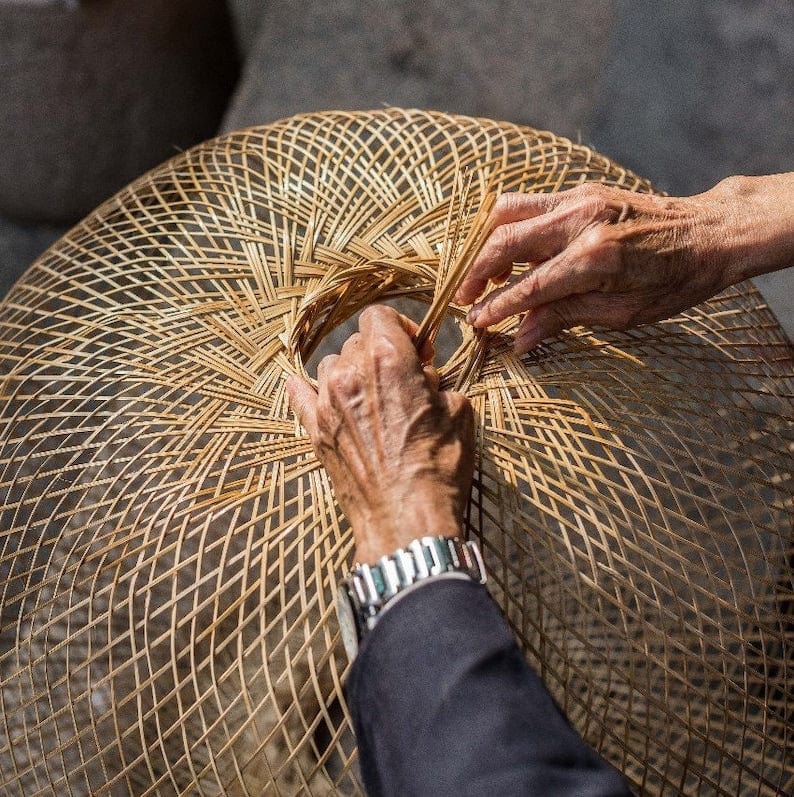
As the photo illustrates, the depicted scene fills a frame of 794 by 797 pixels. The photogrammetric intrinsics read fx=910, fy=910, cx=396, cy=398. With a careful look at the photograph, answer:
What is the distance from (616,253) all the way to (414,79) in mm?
742

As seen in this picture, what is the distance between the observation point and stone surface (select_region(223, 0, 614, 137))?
1.11 m

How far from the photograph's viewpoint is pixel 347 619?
43 cm

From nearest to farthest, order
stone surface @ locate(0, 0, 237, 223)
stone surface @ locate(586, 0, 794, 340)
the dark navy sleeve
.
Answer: the dark navy sleeve < stone surface @ locate(586, 0, 794, 340) < stone surface @ locate(0, 0, 237, 223)

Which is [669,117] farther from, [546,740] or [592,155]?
[546,740]

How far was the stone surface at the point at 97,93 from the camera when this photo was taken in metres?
1.02

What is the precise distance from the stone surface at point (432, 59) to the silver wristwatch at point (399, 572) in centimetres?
79

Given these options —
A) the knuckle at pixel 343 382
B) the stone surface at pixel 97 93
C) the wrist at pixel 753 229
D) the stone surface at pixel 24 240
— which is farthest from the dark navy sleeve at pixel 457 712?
the stone surface at pixel 24 240

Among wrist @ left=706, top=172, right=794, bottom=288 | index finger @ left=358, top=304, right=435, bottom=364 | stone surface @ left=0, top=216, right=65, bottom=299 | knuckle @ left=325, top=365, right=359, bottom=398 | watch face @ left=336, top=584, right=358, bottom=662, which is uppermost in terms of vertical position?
wrist @ left=706, top=172, right=794, bottom=288

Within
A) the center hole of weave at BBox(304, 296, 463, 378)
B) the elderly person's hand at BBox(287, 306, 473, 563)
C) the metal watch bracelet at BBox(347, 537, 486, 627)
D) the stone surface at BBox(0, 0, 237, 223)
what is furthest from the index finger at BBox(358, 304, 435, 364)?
the stone surface at BBox(0, 0, 237, 223)

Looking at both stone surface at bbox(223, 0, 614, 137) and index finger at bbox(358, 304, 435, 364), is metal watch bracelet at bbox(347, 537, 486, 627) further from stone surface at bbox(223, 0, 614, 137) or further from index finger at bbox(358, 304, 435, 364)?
stone surface at bbox(223, 0, 614, 137)

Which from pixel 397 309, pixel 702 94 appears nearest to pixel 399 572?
pixel 397 309

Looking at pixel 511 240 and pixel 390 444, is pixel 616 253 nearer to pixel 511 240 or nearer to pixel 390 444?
pixel 511 240

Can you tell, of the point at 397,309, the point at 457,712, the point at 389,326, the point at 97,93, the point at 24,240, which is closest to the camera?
the point at 457,712

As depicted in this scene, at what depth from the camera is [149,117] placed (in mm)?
1159
